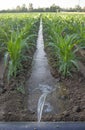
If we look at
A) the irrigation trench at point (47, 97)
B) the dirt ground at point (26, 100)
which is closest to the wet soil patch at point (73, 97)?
the dirt ground at point (26, 100)

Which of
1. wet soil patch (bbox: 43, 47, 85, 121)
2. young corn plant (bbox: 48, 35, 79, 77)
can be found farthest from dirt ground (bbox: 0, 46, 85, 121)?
young corn plant (bbox: 48, 35, 79, 77)

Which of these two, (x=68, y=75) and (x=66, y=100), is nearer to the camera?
(x=66, y=100)

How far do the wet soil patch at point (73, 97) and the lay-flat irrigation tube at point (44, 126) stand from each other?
0.16 metres

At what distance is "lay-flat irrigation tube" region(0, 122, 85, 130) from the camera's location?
2580 millimetres

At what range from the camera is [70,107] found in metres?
3.05

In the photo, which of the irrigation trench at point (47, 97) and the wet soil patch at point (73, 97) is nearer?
the irrigation trench at point (47, 97)

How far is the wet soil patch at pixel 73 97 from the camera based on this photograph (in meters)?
2.81

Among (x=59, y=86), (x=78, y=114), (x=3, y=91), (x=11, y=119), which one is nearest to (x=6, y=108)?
(x=11, y=119)

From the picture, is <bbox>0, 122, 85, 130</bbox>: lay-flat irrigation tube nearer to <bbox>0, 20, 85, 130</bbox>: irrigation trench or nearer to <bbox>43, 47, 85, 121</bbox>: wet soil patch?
<bbox>0, 20, 85, 130</bbox>: irrigation trench

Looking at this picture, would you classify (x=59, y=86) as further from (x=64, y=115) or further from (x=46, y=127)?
(x=46, y=127)

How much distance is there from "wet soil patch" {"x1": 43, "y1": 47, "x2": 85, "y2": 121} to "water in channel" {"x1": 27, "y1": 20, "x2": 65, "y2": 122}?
3.9 inches

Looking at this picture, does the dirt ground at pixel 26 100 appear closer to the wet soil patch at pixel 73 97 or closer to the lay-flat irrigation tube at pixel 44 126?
the wet soil patch at pixel 73 97

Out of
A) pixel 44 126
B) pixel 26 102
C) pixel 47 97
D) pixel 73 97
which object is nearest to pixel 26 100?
pixel 26 102

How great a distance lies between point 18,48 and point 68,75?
79cm
